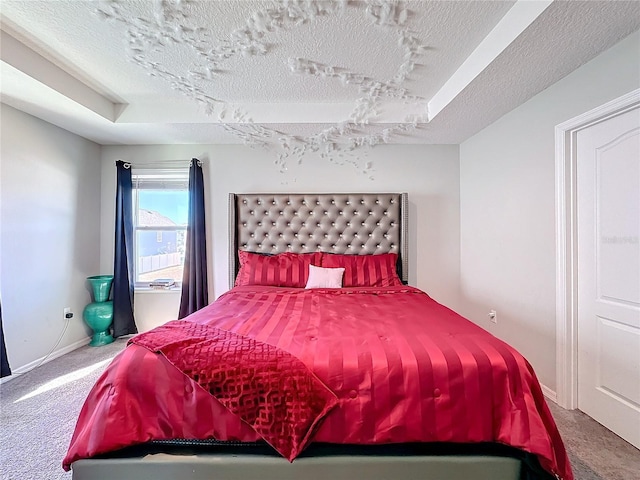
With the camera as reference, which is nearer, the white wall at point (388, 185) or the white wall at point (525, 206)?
the white wall at point (525, 206)

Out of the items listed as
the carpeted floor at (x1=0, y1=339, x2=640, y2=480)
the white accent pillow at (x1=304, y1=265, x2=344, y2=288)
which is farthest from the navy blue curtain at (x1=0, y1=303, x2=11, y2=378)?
the white accent pillow at (x1=304, y1=265, x2=344, y2=288)

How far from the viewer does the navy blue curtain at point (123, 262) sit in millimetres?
3434

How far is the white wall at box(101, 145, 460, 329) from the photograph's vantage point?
352 centimetres

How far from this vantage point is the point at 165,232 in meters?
3.69

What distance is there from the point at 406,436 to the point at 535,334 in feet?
5.89

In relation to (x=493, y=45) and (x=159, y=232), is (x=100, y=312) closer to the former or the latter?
(x=159, y=232)

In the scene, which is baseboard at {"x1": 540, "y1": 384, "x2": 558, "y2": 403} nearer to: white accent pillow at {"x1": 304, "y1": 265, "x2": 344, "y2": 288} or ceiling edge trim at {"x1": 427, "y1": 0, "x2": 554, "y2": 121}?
white accent pillow at {"x1": 304, "y1": 265, "x2": 344, "y2": 288}

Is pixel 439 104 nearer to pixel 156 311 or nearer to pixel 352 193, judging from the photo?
pixel 352 193

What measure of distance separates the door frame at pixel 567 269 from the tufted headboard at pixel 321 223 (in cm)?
144

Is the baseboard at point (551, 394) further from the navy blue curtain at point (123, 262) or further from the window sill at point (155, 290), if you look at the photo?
the navy blue curtain at point (123, 262)

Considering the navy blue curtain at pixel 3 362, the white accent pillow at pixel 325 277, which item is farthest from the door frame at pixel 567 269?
the navy blue curtain at pixel 3 362

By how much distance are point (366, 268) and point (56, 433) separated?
261 centimetres

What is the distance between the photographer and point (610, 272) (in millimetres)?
1917

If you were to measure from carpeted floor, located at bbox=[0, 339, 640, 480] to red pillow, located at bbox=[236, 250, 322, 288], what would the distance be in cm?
155
